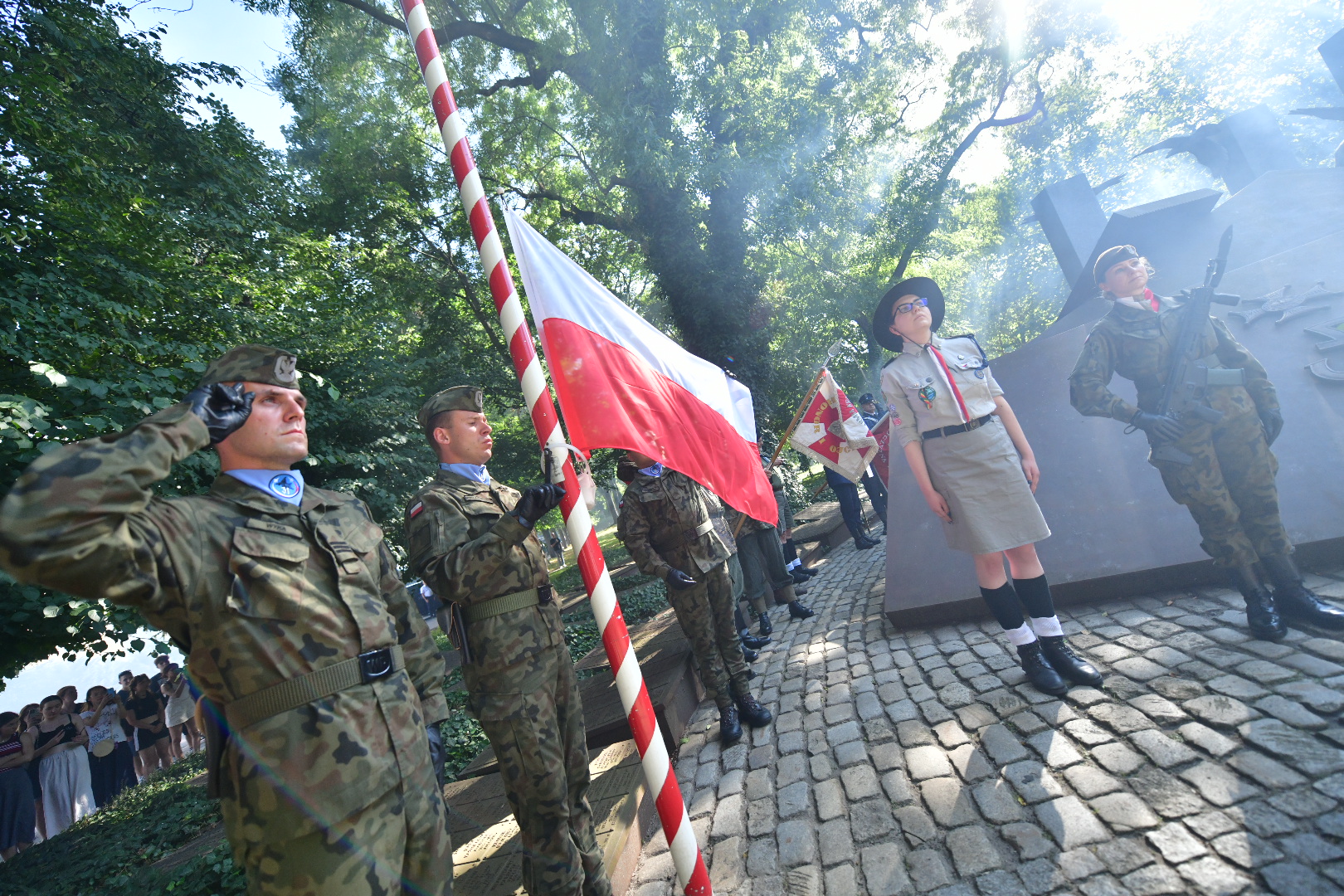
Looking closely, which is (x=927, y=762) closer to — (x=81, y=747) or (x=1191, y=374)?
(x=1191, y=374)

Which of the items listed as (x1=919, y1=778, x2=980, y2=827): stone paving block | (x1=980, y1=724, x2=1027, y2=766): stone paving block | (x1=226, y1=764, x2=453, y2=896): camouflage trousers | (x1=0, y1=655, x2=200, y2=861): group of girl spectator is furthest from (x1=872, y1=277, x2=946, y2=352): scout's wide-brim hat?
(x1=0, y1=655, x2=200, y2=861): group of girl spectator

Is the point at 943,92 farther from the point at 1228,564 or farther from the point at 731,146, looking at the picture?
the point at 1228,564

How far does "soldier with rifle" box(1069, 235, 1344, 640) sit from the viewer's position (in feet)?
11.0

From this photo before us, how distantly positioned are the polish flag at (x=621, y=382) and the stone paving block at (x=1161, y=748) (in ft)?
5.99

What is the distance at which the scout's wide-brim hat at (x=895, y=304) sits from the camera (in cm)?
398

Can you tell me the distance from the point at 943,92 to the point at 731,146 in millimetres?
9679

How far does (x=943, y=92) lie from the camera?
725 inches

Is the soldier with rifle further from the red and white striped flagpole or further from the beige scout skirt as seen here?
the red and white striped flagpole

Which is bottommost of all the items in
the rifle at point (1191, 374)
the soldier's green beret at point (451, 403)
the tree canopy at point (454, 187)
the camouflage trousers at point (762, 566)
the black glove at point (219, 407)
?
the camouflage trousers at point (762, 566)

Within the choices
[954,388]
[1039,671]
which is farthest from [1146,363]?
[1039,671]

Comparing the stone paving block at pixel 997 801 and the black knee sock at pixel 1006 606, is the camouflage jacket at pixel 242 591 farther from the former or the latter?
the black knee sock at pixel 1006 606

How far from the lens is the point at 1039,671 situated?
3381mm

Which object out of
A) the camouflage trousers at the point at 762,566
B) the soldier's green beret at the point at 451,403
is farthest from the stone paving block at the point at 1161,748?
the camouflage trousers at the point at 762,566

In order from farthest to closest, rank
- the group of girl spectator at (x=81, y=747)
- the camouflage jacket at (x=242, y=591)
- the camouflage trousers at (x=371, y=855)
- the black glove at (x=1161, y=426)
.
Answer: the group of girl spectator at (x=81, y=747) → the black glove at (x=1161, y=426) → the camouflage trousers at (x=371, y=855) → the camouflage jacket at (x=242, y=591)
